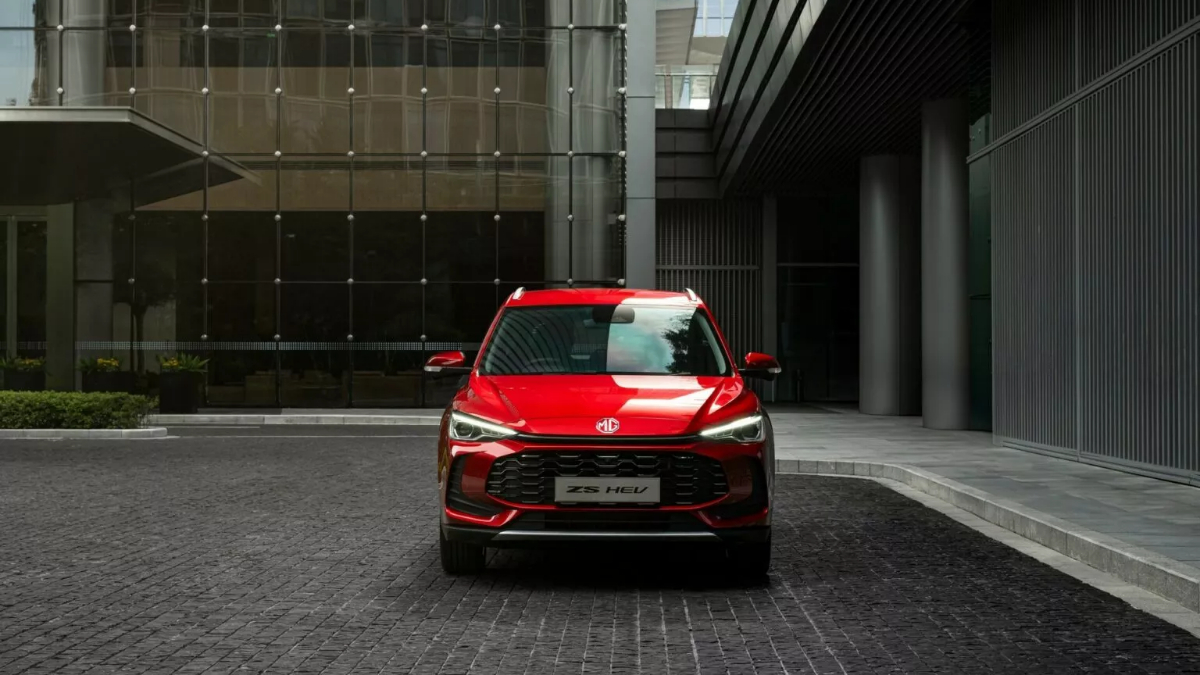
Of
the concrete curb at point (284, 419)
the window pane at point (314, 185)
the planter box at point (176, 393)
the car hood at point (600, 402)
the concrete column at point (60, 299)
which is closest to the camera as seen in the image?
the car hood at point (600, 402)

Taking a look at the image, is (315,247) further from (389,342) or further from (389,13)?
(389,13)

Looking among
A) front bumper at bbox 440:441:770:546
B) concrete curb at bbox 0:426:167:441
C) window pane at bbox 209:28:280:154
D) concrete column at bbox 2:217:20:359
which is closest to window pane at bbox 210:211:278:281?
window pane at bbox 209:28:280:154

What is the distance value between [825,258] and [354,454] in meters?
18.1

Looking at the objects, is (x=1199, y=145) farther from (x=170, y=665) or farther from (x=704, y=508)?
(x=170, y=665)

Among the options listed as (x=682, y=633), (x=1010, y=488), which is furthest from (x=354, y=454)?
(x=682, y=633)

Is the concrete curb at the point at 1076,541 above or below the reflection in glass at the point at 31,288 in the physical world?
below

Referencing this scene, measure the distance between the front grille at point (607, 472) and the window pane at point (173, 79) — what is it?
24.4 meters

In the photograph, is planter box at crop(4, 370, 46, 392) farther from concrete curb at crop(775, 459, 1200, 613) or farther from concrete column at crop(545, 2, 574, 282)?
concrete curb at crop(775, 459, 1200, 613)

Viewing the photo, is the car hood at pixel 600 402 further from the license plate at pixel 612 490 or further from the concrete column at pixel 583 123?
the concrete column at pixel 583 123

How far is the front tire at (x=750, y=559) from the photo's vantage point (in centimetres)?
761

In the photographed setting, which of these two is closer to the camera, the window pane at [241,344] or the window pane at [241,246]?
→ the window pane at [241,344]

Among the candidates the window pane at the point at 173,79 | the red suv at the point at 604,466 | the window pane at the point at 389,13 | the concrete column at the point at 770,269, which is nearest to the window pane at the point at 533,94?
the window pane at the point at 389,13

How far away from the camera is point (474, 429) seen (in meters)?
7.52

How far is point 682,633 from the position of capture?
635 centimetres
